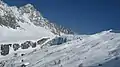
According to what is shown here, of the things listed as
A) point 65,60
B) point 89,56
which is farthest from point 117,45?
point 65,60

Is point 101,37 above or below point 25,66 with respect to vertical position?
above

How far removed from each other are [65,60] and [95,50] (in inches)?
144

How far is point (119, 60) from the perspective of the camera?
27422 millimetres

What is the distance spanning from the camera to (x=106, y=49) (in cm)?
3503

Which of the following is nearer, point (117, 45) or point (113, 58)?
point (113, 58)

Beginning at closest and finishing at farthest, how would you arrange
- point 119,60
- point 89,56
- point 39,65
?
1. point 119,60
2. point 89,56
3. point 39,65

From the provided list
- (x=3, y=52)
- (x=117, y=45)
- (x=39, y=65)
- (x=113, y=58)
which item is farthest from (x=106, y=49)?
(x=3, y=52)

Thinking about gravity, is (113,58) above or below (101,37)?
below

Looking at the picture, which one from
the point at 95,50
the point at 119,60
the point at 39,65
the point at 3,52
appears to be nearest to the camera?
the point at 119,60

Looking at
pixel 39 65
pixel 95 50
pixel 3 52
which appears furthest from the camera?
pixel 3 52

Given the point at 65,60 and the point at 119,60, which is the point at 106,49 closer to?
the point at 65,60

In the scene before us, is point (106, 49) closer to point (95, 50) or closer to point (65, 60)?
point (95, 50)

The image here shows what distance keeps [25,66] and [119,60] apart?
769 inches

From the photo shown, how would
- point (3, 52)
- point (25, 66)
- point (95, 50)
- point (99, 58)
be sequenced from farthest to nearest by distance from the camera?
point (3, 52), point (25, 66), point (95, 50), point (99, 58)
